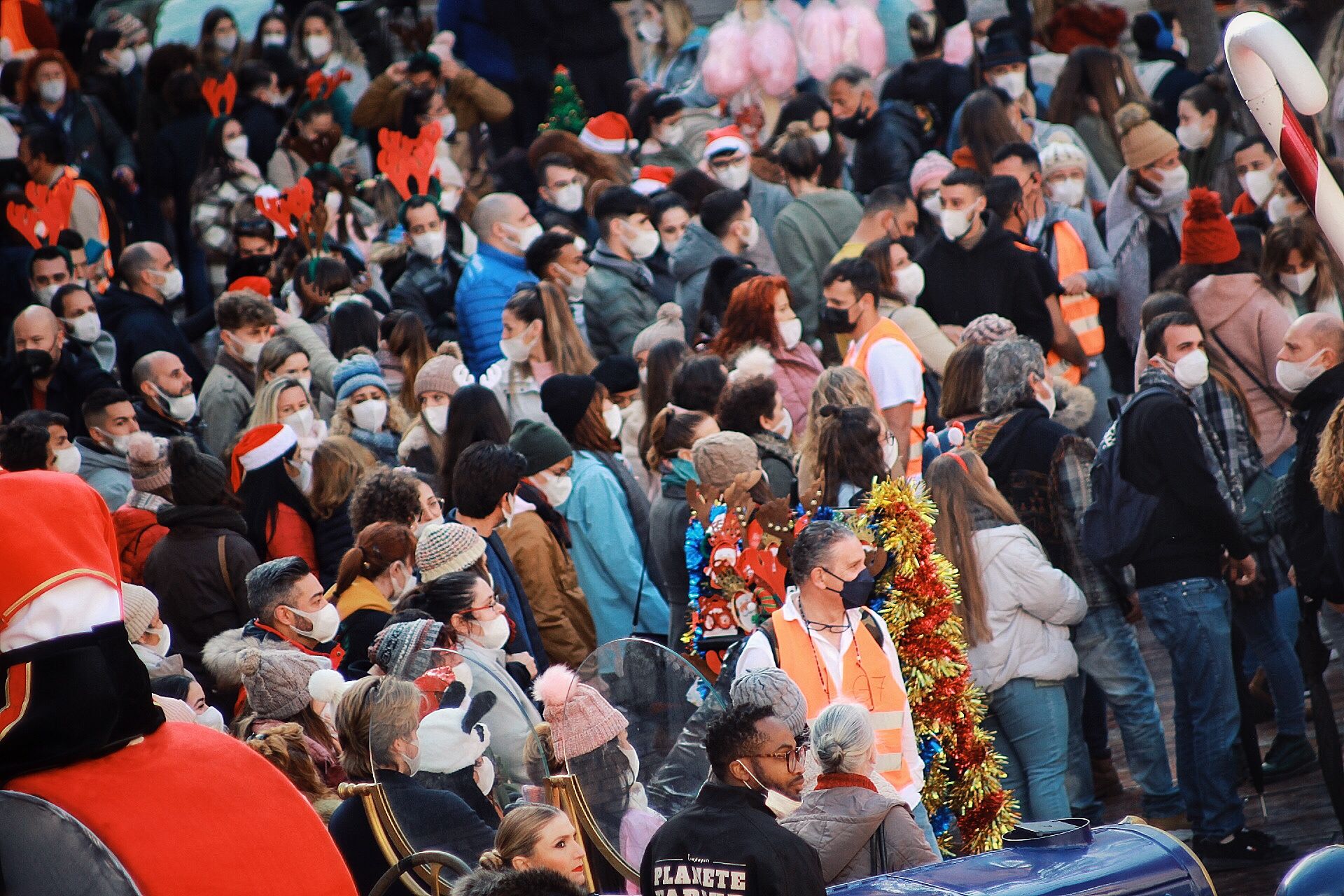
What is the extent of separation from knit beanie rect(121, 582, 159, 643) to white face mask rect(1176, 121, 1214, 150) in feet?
25.9

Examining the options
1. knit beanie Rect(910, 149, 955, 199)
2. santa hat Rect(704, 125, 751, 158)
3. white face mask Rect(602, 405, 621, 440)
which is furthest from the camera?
santa hat Rect(704, 125, 751, 158)

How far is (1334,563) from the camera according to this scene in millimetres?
6434

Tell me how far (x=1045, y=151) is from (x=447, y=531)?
634cm

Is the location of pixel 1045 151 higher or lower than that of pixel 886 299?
higher

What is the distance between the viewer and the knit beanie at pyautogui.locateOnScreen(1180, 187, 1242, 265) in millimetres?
8922

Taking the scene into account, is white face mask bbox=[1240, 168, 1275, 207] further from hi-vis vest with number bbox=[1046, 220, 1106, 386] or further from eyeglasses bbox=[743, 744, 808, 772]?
eyeglasses bbox=[743, 744, 808, 772]

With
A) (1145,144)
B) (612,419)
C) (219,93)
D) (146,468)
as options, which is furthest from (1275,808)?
(219,93)

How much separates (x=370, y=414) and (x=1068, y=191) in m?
4.84

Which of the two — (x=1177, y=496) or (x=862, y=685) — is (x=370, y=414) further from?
(x=1177, y=496)

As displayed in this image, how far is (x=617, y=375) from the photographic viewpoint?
891cm

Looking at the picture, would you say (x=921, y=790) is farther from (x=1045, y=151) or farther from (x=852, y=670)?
(x=1045, y=151)

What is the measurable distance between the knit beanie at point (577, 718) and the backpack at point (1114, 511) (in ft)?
8.70

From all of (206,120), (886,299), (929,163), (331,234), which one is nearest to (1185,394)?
(886,299)

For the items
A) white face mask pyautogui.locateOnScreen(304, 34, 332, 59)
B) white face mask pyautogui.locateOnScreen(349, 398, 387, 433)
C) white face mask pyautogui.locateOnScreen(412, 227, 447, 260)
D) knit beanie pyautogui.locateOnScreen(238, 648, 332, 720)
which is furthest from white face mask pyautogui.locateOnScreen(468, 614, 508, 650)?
white face mask pyautogui.locateOnScreen(304, 34, 332, 59)
